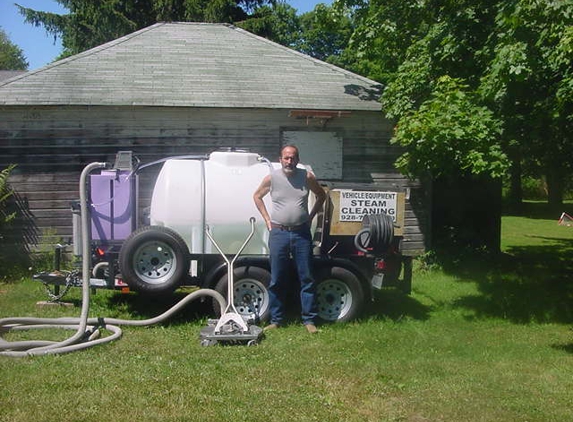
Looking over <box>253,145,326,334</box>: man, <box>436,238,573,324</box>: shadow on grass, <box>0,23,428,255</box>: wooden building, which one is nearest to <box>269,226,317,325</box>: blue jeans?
<box>253,145,326,334</box>: man

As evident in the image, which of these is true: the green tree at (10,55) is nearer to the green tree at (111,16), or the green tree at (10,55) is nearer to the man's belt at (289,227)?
the green tree at (111,16)

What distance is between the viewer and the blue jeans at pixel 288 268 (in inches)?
282

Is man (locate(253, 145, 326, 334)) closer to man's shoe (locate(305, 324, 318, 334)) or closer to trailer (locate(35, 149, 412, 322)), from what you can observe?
man's shoe (locate(305, 324, 318, 334))

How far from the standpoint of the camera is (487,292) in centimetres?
992

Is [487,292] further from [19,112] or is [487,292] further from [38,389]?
[19,112]

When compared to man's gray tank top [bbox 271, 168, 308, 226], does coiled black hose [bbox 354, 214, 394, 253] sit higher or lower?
lower

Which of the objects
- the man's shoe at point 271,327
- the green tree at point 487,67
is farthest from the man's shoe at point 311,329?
the green tree at point 487,67

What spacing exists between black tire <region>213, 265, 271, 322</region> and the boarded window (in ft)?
15.5

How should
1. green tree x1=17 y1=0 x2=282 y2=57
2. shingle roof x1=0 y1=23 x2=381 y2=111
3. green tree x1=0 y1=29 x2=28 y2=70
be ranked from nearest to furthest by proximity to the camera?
1. shingle roof x1=0 y1=23 x2=381 y2=111
2. green tree x1=17 y1=0 x2=282 y2=57
3. green tree x1=0 y1=29 x2=28 y2=70

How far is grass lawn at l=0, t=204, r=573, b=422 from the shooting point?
4938mm

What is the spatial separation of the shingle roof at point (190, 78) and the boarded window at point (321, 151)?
0.59m

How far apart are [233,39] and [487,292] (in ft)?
27.9

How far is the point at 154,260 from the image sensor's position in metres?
7.31

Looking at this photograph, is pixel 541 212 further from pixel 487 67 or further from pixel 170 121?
pixel 487 67
